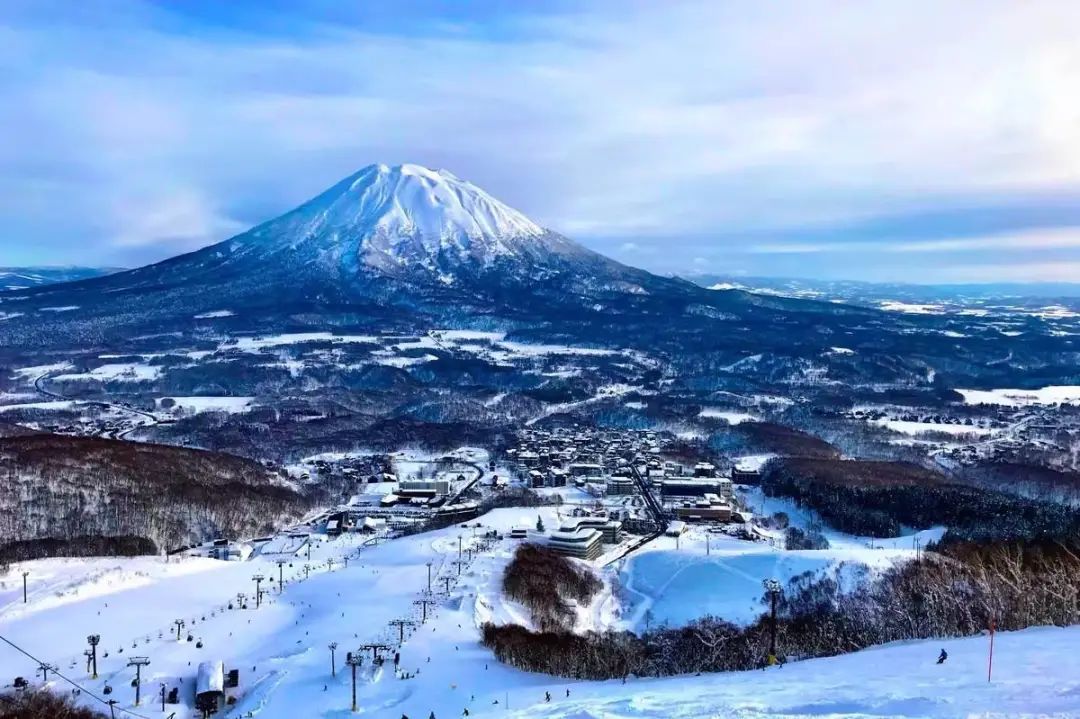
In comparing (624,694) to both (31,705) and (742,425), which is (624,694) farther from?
(742,425)

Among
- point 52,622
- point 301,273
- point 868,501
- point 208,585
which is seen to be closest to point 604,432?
point 868,501

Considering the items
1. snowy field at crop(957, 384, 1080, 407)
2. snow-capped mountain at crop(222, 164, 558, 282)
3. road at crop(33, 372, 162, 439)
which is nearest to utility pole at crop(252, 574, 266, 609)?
road at crop(33, 372, 162, 439)

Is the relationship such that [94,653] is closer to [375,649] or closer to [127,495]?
[375,649]

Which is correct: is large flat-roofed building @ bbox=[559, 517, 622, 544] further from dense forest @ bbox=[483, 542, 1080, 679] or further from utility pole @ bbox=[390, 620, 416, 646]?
utility pole @ bbox=[390, 620, 416, 646]

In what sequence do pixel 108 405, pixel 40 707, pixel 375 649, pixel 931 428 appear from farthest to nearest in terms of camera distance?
pixel 108 405, pixel 931 428, pixel 375 649, pixel 40 707

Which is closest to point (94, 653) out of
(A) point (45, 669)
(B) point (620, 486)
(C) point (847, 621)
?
(A) point (45, 669)

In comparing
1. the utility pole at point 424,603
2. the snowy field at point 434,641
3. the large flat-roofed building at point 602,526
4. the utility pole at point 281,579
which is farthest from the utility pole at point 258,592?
the large flat-roofed building at point 602,526

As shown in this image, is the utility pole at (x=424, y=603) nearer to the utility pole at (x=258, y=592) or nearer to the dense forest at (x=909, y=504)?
the utility pole at (x=258, y=592)
